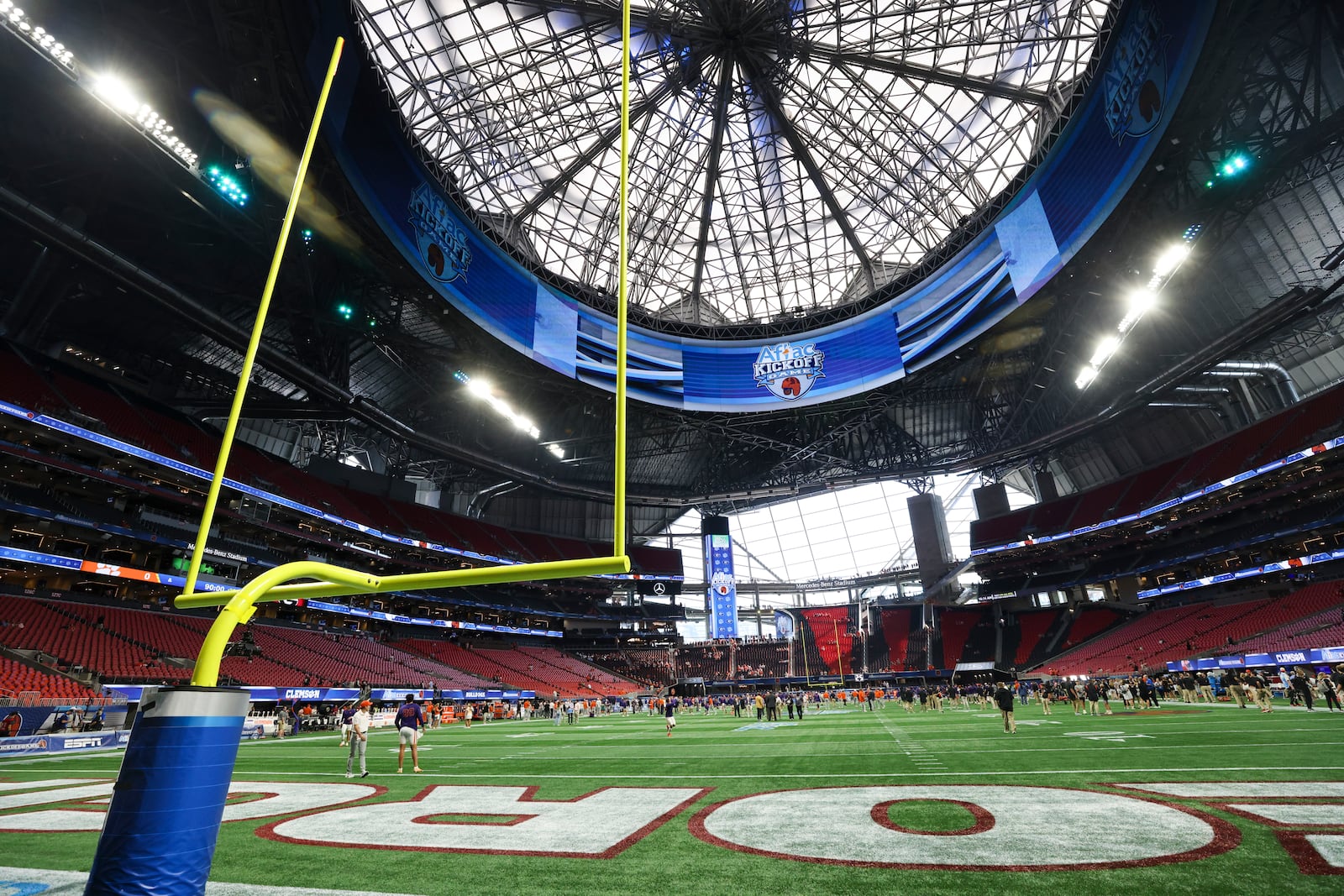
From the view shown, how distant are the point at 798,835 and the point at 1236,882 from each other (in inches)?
105

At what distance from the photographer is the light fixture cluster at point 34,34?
14977 mm

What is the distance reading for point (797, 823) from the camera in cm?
524

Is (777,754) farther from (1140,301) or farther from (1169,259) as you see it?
(1140,301)

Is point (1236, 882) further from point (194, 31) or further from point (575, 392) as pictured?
point (575, 392)

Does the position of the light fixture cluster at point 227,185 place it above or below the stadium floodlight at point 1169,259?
below

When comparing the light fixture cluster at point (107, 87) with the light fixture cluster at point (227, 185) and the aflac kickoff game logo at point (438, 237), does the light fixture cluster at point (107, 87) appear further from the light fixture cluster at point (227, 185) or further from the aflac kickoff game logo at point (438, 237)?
the aflac kickoff game logo at point (438, 237)

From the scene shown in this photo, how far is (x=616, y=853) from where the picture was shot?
14.6 feet

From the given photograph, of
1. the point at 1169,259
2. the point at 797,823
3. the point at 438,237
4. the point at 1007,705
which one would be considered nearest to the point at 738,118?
the point at 438,237

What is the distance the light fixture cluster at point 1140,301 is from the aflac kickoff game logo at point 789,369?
14.9 meters

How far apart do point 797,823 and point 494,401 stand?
35060 millimetres

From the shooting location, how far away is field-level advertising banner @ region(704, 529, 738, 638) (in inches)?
1671

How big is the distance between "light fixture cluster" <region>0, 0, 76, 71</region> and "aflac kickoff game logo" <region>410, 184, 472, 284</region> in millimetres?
11588

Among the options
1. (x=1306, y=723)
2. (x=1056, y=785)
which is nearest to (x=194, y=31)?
(x=1056, y=785)

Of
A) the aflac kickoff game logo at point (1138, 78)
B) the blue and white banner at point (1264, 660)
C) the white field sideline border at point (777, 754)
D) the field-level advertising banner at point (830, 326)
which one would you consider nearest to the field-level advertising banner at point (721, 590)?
the field-level advertising banner at point (830, 326)
